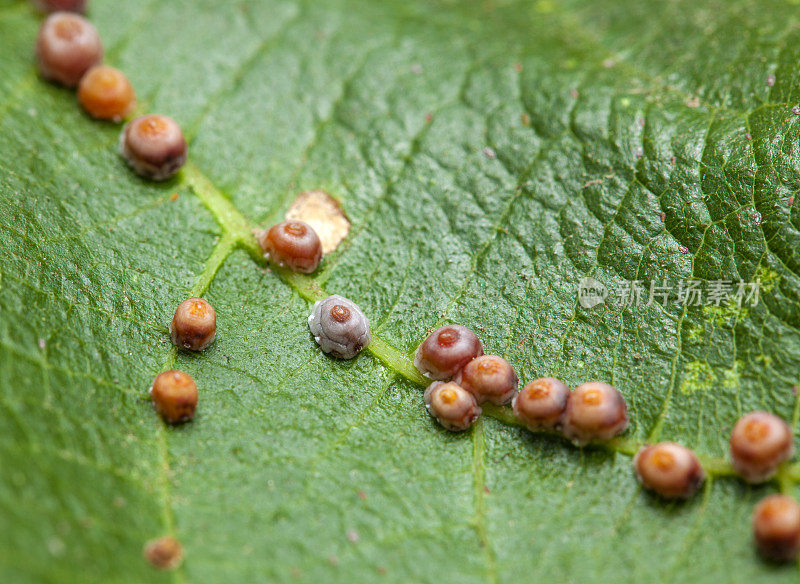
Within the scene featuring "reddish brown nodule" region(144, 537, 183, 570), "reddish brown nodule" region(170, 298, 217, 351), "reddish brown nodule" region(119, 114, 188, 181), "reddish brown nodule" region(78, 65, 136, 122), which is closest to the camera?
"reddish brown nodule" region(144, 537, 183, 570)

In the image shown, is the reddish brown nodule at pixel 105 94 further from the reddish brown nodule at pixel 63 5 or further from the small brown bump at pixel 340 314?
the small brown bump at pixel 340 314

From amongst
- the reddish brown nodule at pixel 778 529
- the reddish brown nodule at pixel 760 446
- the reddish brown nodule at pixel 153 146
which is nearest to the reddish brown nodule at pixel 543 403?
the reddish brown nodule at pixel 760 446

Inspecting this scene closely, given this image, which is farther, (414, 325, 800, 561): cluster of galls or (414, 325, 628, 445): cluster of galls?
(414, 325, 628, 445): cluster of galls

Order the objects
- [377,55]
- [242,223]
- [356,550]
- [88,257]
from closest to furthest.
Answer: [356,550], [88,257], [242,223], [377,55]

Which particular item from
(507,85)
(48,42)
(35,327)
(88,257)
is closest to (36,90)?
(48,42)

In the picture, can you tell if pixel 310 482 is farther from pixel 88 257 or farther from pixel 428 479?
pixel 88 257

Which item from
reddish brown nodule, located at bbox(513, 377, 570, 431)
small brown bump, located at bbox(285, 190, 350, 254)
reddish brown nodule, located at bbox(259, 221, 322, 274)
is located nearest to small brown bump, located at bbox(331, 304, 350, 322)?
reddish brown nodule, located at bbox(259, 221, 322, 274)

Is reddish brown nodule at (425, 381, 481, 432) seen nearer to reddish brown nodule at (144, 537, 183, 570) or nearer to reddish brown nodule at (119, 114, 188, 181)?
reddish brown nodule at (144, 537, 183, 570)
